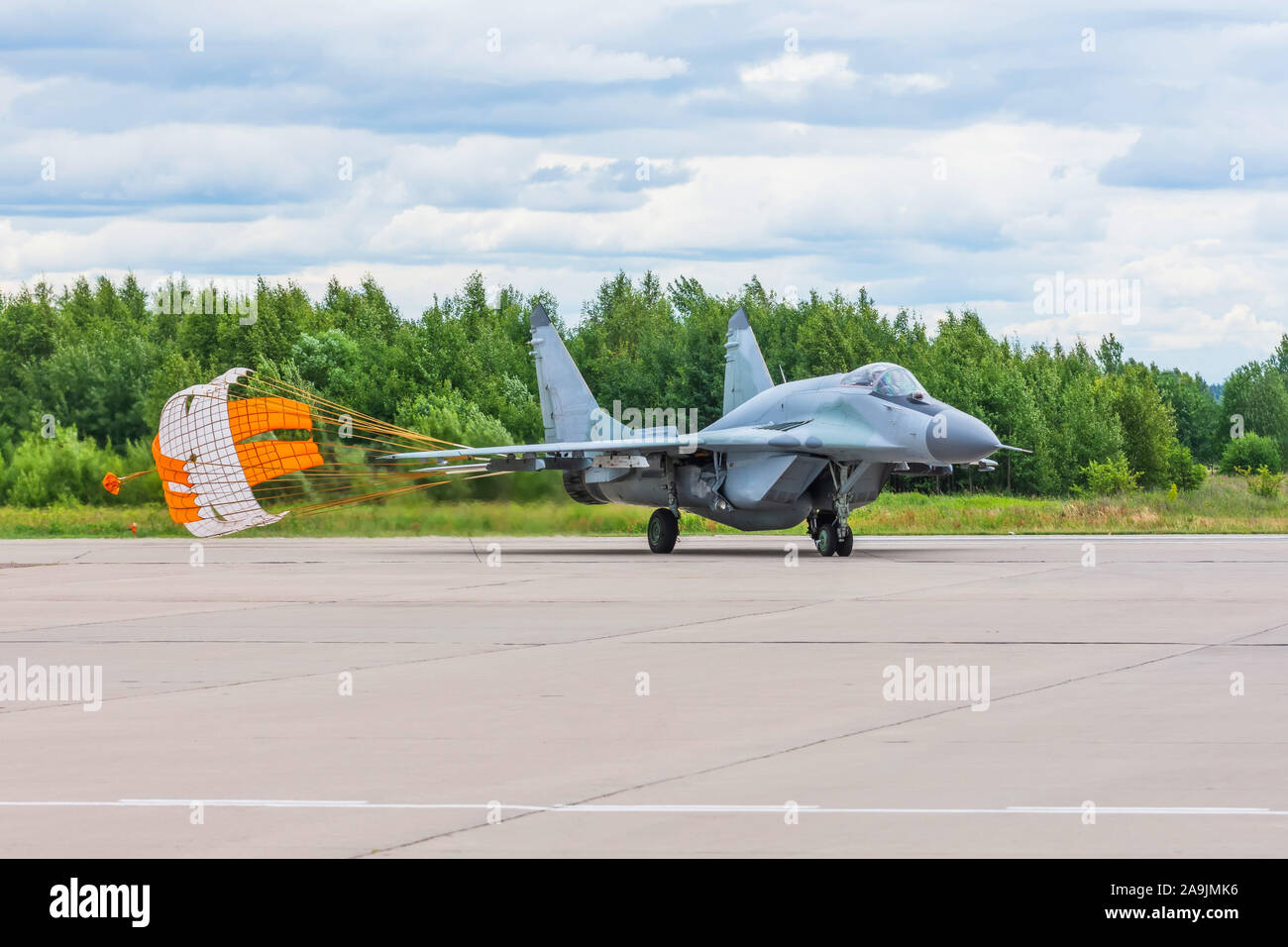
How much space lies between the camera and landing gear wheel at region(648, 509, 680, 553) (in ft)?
98.5

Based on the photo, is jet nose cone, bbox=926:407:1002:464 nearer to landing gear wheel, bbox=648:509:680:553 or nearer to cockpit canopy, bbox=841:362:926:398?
cockpit canopy, bbox=841:362:926:398

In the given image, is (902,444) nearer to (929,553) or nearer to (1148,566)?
(929,553)

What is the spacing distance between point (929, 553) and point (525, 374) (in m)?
52.4

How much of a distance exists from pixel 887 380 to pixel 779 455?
8.75 ft

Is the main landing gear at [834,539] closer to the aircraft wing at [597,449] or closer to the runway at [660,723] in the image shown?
the aircraft wing at [597,449]

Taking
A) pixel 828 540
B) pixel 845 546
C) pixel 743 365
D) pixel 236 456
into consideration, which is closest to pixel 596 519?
pixel 743 365

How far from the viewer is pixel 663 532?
3002cm

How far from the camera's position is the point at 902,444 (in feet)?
85.5

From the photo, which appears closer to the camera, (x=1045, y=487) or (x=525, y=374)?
(x=1045, y=487)

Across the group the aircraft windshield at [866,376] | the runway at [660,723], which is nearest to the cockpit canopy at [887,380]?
the aircraft windshield at [866,376]

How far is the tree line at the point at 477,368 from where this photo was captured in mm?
64375

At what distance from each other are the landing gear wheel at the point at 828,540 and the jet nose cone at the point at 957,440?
2.69 m

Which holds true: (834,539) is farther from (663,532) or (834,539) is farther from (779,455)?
(663,532)
